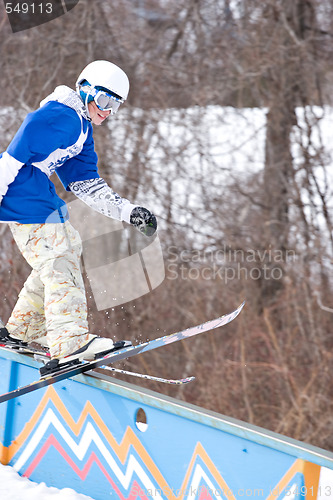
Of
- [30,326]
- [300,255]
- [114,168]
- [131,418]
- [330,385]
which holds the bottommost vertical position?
[330,385]

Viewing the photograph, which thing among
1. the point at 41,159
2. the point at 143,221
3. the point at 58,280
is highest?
the point at 41,159

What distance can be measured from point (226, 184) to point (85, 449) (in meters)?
6.47

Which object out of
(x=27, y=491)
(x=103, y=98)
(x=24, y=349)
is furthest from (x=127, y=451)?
(x=103, y=98)

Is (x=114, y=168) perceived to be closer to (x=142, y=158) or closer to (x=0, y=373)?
(x=142, y=158)

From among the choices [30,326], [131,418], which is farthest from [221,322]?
[30,326]

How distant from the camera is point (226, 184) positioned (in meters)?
8.95

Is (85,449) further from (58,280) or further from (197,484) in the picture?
(58,280)

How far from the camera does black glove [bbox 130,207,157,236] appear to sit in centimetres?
278

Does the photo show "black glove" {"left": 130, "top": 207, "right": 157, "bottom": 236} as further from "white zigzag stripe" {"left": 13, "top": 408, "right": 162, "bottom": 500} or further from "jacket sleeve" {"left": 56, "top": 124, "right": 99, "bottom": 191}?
"white zigzag stripe" {"left": 13, "top": 408, "right": 162, "bottom": 500}

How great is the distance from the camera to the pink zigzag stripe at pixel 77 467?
266 centimetres

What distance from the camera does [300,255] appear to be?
28.2 ft

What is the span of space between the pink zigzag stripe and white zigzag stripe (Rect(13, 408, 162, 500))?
1.4 inches

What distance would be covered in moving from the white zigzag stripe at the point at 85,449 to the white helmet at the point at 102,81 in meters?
1.46

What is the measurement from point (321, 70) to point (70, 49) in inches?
148
